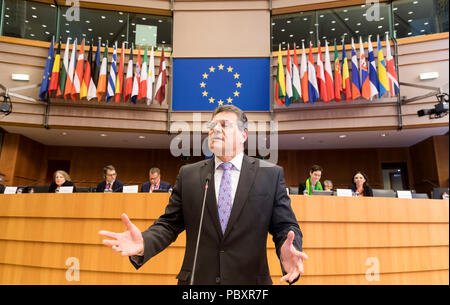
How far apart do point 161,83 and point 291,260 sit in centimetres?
663

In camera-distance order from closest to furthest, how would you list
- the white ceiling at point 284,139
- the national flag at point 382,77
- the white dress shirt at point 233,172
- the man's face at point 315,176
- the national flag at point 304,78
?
the white dress shirt at point 233,172 → the man's face at point 315,176 → the national flag at point 382,77 → the national flag at point 304,78 → the white ceiling at point 284,139

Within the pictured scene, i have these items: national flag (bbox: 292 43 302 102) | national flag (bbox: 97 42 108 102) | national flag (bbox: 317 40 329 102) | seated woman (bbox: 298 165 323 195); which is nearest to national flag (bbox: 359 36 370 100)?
national flag (bbox: 317 40 329 102)

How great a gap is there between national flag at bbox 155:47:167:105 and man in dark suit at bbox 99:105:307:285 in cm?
592

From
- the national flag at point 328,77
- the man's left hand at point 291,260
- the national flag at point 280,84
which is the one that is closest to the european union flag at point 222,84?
the national flag at point 280,84

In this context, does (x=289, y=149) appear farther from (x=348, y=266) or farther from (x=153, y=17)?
(x=348, y=266)

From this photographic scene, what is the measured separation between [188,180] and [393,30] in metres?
7.58

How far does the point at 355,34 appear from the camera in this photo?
733 cm

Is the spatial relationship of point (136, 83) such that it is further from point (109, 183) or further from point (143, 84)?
point (109, 183)

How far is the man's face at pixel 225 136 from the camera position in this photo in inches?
59.5

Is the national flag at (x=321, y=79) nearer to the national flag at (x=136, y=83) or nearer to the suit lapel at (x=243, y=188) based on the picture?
the national flag at (x=136, y=83)

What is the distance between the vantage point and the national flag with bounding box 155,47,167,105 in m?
7.23

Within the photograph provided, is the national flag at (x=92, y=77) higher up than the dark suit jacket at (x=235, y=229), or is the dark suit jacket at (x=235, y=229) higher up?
the national flag at (x=92, y=77)

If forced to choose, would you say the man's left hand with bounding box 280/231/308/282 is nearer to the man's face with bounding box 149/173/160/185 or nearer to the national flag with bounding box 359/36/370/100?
the man's face with bounding box 149/173/160/185
